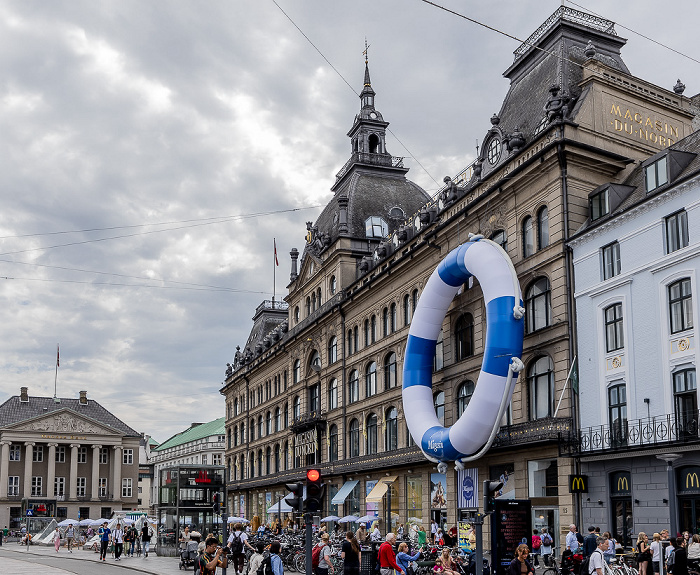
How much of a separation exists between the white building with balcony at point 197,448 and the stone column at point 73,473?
36.4 feet

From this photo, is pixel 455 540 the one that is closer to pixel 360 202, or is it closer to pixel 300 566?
pixel 300 566

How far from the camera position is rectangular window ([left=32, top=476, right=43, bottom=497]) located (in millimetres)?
117250

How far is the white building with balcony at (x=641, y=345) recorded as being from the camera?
29.7 m

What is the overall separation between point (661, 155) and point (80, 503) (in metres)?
104

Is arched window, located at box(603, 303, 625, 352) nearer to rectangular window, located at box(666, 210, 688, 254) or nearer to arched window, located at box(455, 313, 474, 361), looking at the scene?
rectangular window, located at box(666, 210, 688, 254)

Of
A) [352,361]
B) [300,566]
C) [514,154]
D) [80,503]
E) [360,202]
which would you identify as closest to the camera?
[300,566]

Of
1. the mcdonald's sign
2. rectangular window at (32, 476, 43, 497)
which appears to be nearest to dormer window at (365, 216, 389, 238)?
the mcdonald's sign

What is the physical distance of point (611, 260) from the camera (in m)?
33.9

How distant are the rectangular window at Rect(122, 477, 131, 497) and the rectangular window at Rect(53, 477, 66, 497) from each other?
872 centimetres

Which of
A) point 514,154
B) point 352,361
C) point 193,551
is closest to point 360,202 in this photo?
point 352,361

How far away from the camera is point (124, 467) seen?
125 meters

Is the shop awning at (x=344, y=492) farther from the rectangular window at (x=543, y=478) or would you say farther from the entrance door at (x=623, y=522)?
the entrance door at (x=623, y=522)

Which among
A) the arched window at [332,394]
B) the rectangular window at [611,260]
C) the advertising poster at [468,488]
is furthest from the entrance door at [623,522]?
the arched window at [332,394]

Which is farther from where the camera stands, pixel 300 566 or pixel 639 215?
pixel 300 566
